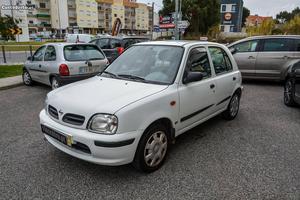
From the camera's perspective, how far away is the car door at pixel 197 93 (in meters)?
3.31

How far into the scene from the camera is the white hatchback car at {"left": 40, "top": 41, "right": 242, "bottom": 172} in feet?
8.37

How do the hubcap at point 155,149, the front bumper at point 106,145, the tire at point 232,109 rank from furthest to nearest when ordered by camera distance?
1. the tire at point 232,109
2. the hubcap at point 155,149
3. the front bumper at point 106,145

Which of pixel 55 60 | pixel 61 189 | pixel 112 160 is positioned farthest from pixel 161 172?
pixel 55 60

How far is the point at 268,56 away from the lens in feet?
27.0

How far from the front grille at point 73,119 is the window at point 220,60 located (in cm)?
249

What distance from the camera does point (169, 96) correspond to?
3.02 meters

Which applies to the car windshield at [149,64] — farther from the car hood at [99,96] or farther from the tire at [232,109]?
the tire at [232,109]

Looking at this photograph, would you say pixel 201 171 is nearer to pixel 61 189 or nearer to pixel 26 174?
pixel 61 189

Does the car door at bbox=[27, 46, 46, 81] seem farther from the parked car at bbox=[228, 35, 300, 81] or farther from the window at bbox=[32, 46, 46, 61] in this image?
the parked car at bbox=[228, 35, 300, 81]

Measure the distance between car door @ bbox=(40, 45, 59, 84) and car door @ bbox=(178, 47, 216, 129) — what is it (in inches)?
169

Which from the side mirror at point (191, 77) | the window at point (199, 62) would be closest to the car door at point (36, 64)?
the window at point (199, 62)

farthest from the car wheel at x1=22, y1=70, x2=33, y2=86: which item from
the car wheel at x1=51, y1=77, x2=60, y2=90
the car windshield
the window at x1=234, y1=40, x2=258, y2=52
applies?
the window at x1=234, y1=40, x2=258, y2=52

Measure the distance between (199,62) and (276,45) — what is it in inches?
233

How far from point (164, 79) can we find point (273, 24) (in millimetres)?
29056
